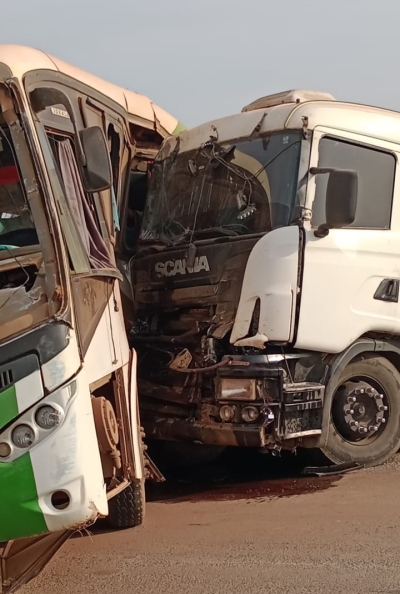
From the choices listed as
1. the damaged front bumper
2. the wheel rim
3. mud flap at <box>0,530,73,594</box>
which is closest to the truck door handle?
the wheel rim

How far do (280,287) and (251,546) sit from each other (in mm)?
2006

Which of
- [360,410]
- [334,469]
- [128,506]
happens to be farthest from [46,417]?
[360,410]

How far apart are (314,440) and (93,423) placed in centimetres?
266

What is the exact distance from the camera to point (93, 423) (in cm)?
403

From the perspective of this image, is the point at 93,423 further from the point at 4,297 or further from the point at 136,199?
the point at 136,199

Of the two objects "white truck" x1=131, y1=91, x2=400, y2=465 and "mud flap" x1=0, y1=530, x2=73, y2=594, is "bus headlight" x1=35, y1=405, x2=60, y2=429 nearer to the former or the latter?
"mud flap" x1=0, y1=530, x2=73, y2=594

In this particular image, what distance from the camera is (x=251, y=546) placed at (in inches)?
189

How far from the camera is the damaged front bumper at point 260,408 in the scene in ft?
19.4

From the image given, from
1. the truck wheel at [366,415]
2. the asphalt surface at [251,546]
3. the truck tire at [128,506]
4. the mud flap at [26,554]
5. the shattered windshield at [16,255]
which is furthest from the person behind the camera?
the truck wheel at [366,415]

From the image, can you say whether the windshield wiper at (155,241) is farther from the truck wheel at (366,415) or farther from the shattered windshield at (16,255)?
the shattered windshield at (16,255)

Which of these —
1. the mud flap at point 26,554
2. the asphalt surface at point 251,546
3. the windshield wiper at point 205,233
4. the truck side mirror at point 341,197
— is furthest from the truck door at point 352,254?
the mud flap at point 26,554

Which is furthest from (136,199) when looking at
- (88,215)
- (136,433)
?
(136,433)

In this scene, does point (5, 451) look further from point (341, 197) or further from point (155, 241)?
point (155, 241)

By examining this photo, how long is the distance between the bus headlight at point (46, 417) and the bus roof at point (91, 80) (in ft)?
5.95
